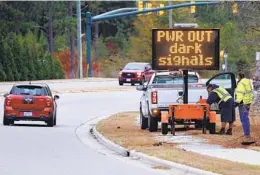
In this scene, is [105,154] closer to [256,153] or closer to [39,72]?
→ [256,153]

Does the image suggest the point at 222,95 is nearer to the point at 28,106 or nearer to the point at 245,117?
the point at 245,117

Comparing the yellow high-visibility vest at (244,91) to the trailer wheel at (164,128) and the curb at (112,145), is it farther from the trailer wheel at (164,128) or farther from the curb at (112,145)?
the curb at (112,145)

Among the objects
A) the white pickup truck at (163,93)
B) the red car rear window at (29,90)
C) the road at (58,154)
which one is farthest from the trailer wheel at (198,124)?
the red car rear window at (29,90)

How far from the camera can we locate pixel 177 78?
27906 millimetres

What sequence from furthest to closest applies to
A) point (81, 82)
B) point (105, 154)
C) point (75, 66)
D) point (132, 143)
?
1. point (75, 66)
2. point (81, 82)
3. point (132, 143)
4. point (105, 154)

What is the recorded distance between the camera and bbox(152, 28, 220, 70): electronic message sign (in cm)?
2514

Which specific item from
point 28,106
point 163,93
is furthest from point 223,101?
point 28,106

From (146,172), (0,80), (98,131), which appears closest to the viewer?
(146,172)

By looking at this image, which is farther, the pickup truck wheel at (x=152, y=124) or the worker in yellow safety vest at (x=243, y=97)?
the pickup truck wheel at (x=152, y=124)

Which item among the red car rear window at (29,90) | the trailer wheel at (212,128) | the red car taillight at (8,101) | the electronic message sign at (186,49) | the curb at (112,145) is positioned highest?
the electronic message sign at (186,49)

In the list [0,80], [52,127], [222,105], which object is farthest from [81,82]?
[222,105]

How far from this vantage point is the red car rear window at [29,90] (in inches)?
1235

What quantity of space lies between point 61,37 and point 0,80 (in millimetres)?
33445

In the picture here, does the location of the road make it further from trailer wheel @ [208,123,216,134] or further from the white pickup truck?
trailer wheel @ [208,123,216,134]
